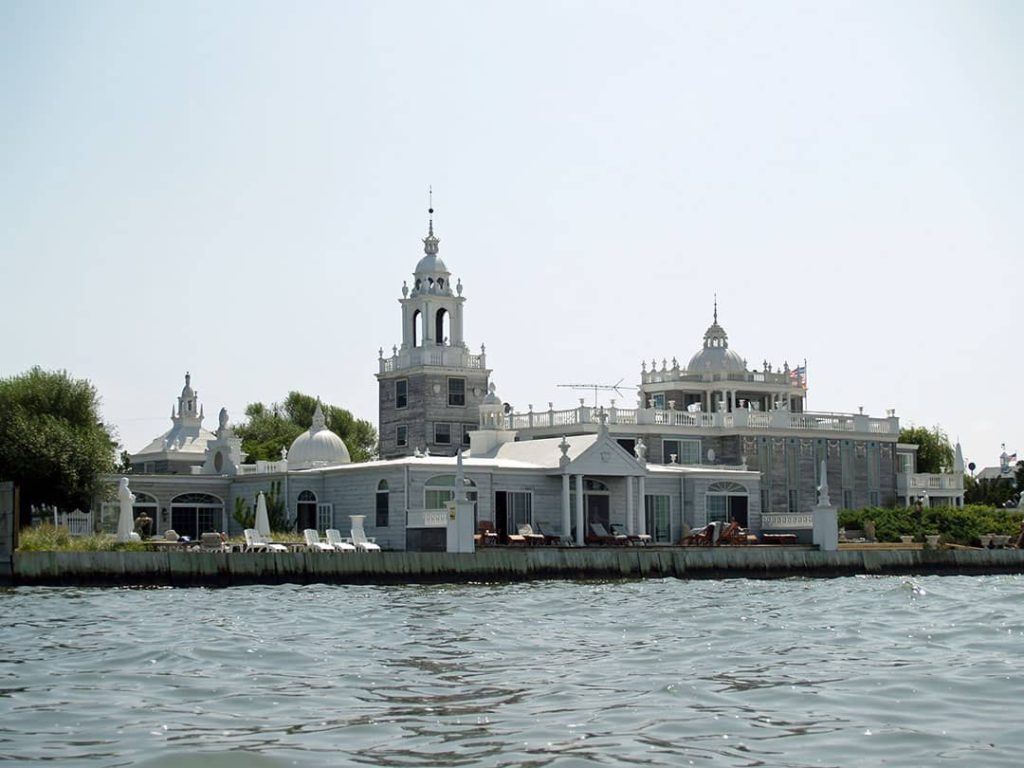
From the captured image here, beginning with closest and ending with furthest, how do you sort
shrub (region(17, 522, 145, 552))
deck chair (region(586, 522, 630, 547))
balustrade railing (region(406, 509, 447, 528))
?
1. shrub (region(17, 522, 145, 552))
2. balustrade railing (region(406, 509, 447, 528))
3. deck chair (region(586, 522, 630, 547))

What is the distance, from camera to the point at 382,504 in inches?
2237

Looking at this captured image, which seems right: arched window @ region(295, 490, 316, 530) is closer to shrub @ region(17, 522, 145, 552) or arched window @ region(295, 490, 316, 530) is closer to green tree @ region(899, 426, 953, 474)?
shrub @ region(17, 522, 145, 552)

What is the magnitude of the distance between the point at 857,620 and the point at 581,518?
2866 centimetres

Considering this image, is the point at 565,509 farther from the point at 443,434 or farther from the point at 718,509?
the point at 443,434

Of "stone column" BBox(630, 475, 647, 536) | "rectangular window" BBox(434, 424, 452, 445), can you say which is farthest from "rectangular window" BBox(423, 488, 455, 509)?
"rectangular window" BBox(434, 424, 452, 445)

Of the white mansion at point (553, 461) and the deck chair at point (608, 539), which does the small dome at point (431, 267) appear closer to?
the white mansion at point (553, 461)

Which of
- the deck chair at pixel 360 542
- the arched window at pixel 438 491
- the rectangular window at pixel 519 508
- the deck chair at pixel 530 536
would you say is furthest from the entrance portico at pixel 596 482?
the deck chair at pixel 360 542

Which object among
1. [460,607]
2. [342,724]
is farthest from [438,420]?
[342,724]

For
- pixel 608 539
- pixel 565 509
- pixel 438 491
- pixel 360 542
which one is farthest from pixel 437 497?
pixel 608 539

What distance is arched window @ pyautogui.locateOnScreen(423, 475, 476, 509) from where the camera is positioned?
5584 centimetres

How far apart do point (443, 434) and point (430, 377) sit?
271cm

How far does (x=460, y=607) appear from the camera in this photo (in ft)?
109

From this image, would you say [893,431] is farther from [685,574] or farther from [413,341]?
[685,574]

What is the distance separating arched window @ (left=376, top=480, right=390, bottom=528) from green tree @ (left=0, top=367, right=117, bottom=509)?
1029 centimetres
